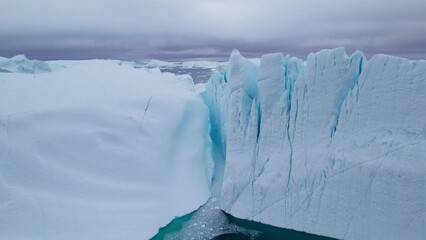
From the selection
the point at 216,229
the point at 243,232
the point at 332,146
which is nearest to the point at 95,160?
the point at 216,229

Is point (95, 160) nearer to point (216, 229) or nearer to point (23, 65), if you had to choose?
point (216, 229)

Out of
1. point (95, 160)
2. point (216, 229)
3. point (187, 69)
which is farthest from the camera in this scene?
point (187, 69)

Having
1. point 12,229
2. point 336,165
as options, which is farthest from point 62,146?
point 336,165

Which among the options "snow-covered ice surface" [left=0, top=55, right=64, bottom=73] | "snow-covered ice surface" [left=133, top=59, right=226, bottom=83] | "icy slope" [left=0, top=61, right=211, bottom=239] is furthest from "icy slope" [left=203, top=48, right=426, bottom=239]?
"snow-covered ice surface" [left=133, top=59, right=226, bottom=83]

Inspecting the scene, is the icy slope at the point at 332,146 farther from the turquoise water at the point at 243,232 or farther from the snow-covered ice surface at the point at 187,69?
the snow-covered ice surface at the point at 187,69

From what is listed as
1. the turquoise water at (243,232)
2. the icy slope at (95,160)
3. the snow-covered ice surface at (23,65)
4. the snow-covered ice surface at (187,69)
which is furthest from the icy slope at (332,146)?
the snow-covered ice surface at (187,69)

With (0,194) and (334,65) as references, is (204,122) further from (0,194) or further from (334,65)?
(0,194)
